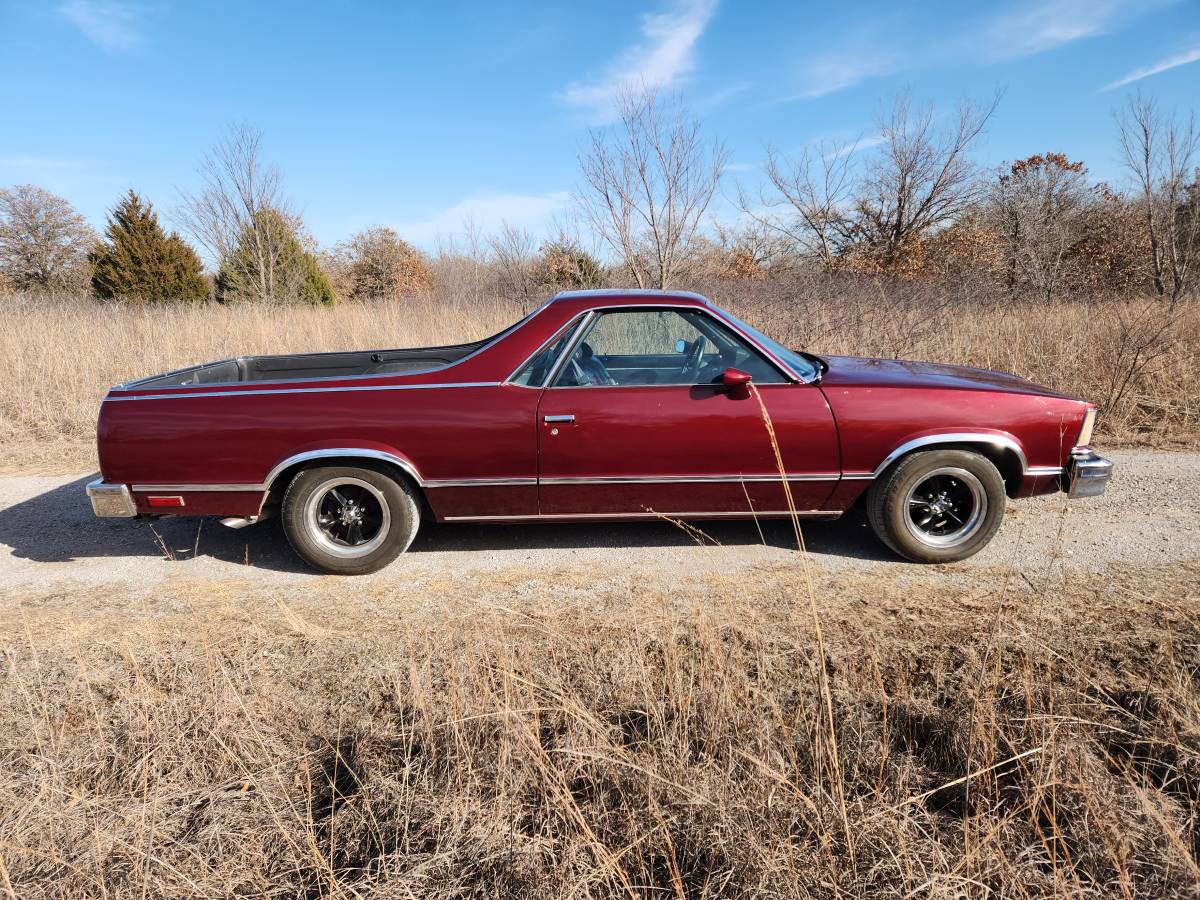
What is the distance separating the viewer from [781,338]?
960 centimetres

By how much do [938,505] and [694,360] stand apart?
1606 mm

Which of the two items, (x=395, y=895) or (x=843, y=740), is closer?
(x=395, y=895)

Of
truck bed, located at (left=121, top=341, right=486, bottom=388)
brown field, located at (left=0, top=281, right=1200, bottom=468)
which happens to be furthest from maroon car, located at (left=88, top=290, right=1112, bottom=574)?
brown field, located at (left=0, top=281, right=1200, bottom=468)

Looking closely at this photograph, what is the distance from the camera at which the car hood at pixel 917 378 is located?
3551 mm

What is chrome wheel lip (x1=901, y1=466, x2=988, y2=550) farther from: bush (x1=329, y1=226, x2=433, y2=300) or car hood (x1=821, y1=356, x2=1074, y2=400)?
bush (x1=329, y1=226, x2=433, y2=300)

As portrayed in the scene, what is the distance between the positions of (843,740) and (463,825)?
1249mm

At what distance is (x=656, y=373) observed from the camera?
381 cm

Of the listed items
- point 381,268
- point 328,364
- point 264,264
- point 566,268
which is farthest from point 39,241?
point 328,364

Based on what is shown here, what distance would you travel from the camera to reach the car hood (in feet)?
11.6

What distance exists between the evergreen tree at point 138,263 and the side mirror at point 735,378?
69.1 feet

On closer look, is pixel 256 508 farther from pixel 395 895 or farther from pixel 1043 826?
pixel 1043 826

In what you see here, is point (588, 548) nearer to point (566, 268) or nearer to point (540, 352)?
point (540, 352)

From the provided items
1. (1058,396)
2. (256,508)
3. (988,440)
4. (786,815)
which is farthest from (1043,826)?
(256,508)

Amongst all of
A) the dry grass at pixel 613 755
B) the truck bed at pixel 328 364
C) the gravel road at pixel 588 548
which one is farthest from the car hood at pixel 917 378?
the truck bed at pixel 328 364
